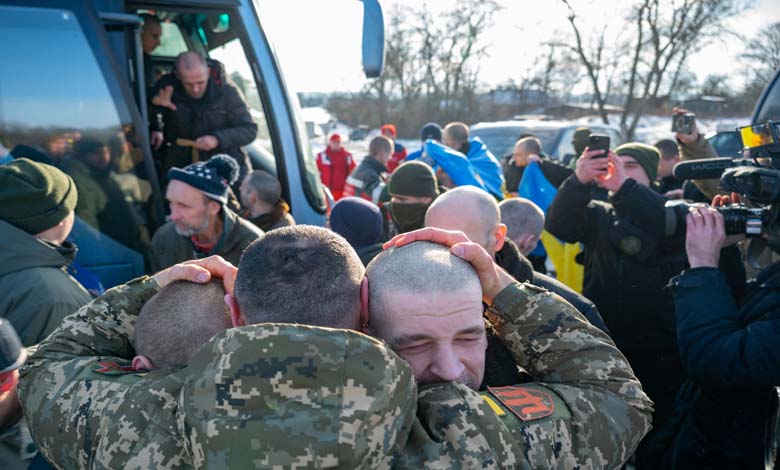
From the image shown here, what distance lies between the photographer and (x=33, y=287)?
232 cm

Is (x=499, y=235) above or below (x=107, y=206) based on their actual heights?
above

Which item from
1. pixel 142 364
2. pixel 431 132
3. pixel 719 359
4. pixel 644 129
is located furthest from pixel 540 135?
pixel 644 129

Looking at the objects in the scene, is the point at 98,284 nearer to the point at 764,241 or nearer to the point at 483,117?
the point at 764,241

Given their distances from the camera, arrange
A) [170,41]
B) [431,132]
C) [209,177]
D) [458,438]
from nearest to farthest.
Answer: [458,438] < [209,177] < [170,41] < [431,132]

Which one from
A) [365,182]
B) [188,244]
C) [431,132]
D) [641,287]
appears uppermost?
[431,132]

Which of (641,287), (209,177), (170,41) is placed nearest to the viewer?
(641,287)

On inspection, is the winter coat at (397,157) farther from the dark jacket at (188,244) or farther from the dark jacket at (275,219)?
the dark jacket at (188,244)

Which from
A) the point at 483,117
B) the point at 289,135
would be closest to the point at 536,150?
the point at 289,135

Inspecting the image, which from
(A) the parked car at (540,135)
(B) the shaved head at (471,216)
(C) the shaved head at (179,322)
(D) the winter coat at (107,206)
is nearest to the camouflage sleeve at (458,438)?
(C) the shaved head at (179,322)

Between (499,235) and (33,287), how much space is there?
1.78 meters

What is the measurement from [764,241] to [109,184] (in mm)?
3336

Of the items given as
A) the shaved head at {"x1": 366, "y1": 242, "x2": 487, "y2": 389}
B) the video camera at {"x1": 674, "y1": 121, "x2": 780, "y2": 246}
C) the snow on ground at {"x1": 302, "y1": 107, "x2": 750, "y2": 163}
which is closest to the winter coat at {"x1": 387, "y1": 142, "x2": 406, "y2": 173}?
the video camera at {"x1": 674, "y1": 121, "x2": 780, "y2": 246}

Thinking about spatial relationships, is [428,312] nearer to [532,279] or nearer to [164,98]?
[532,279]

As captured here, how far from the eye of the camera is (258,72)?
162 inches
